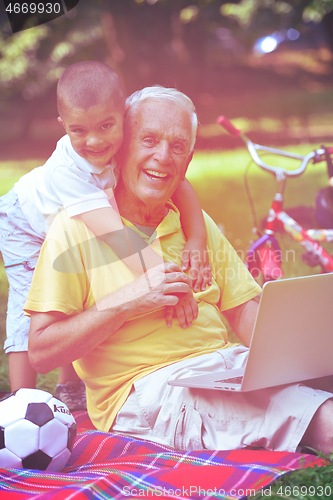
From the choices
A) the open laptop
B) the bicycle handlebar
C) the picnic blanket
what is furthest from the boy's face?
the picnic blanket

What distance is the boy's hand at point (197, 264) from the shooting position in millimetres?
1873

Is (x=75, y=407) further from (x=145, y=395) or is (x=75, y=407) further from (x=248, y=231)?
(x=248, y=231)

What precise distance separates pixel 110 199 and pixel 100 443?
855 millimetres

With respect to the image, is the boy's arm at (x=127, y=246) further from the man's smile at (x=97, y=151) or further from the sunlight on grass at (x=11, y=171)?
the sunlight on grass at (x=11, y=171)

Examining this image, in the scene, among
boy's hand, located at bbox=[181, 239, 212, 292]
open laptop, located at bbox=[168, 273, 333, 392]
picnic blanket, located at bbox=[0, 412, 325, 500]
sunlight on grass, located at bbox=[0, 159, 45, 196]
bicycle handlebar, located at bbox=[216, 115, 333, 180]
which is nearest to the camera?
picnic blanket, located at bbox=[0, 412, 325, 500]

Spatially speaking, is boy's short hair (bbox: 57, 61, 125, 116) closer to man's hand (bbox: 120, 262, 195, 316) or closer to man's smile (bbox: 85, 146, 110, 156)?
man's smile (bbox: 85, 146, 110, 156)

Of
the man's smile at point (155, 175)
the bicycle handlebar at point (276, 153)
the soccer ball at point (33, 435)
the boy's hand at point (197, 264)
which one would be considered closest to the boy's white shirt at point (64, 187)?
the man's smile at point (155, 175)

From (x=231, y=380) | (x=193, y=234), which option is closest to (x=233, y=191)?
(x=193, y=234)

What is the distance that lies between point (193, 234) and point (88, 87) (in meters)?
0.67

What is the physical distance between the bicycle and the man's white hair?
0.44m

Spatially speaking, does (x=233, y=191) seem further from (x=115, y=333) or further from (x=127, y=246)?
(x=115, y=333)

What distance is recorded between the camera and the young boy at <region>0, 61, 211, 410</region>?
5.77 feet

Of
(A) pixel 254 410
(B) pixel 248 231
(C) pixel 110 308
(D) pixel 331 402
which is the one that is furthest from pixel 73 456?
(B) pixel 248 231

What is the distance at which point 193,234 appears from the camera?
194cm
